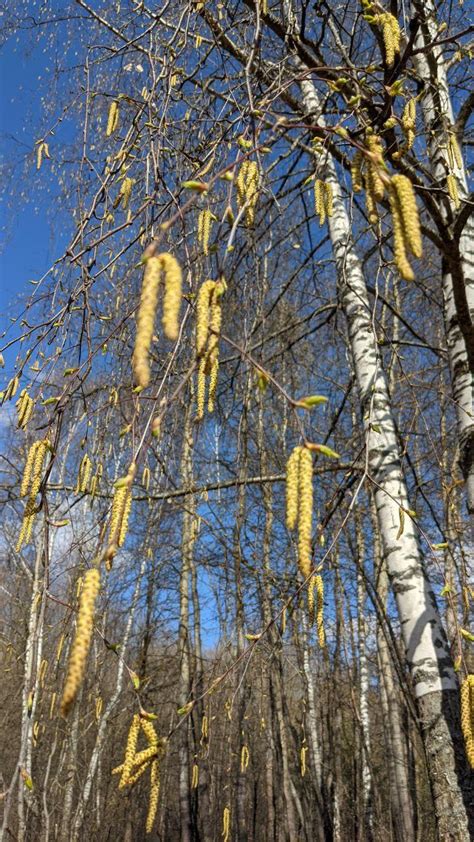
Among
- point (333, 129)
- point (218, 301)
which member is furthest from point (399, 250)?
point (333, 129)

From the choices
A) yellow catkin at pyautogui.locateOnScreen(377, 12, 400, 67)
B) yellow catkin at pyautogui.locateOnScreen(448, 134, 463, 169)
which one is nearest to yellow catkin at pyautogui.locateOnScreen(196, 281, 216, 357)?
yellow catkin at pyautogui.locateOnScreen(377, 12, 400, 67)

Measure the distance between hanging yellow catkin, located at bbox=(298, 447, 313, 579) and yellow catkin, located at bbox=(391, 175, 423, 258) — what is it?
30 centimetres

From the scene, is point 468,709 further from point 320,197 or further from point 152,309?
point 320,197

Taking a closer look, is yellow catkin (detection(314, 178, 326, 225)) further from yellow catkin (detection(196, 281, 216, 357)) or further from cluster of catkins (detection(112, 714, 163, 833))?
cluster of catkins (detection(112, 714, 163, 833))

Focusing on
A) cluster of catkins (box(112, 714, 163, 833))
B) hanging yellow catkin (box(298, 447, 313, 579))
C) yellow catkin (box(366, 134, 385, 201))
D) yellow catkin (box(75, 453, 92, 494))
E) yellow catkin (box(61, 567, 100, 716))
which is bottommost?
cluster of catkins (box(112, 714, 163, 833))

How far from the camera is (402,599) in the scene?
6.86ft

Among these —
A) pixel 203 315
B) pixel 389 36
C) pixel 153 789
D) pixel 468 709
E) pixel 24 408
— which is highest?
pixel 389 36

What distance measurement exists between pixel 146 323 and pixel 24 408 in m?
1.06

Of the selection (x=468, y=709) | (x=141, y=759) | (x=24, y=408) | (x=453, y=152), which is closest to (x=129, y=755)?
(x=141, y=759)

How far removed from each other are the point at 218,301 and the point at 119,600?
319 inches

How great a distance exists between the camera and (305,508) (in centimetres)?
73

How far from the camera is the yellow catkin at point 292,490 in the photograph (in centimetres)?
74

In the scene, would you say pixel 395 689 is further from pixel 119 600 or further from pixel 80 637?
pixel 80 637

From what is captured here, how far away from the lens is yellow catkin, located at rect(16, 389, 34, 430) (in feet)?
4.98
